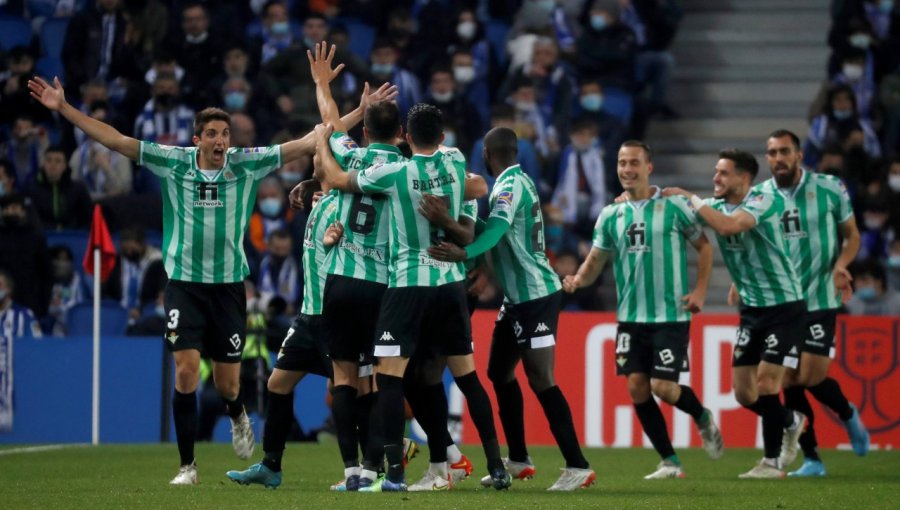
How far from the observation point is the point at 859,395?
1516cm

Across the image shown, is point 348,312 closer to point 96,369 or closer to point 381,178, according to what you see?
point 381,178

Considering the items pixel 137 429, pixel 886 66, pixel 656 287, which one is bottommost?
pixel 137 429

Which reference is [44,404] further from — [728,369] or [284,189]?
[728,369]

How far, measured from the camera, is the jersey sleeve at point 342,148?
982cm

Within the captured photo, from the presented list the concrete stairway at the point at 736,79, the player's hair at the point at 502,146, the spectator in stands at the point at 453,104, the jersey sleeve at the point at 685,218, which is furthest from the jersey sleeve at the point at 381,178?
the concrete stairway at the point at 736,79

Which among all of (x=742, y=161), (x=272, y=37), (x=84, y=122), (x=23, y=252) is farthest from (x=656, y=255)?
(x=272, y=37)

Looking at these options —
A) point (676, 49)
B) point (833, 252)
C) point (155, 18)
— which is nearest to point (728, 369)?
point (833, 252)

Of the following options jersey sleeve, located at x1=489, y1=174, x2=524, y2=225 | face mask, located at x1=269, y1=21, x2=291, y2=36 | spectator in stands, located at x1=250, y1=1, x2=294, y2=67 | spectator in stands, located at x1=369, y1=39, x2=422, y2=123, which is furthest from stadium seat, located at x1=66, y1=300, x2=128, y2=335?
jersey sleeve, located at x1=489, y1=174, x2=524, y2=225

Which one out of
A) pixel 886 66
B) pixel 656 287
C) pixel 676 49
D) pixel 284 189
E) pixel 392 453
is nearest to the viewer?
pixel 392 453

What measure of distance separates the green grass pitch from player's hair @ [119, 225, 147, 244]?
287 centimetres

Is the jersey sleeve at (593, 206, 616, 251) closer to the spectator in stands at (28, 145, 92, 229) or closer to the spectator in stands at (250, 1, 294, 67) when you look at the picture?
the spectator in stands at (28, 145, 92, 229)

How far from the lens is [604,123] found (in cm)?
1867

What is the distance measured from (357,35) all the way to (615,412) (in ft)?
24.1

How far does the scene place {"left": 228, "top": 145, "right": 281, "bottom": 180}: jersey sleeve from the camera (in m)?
10.6
